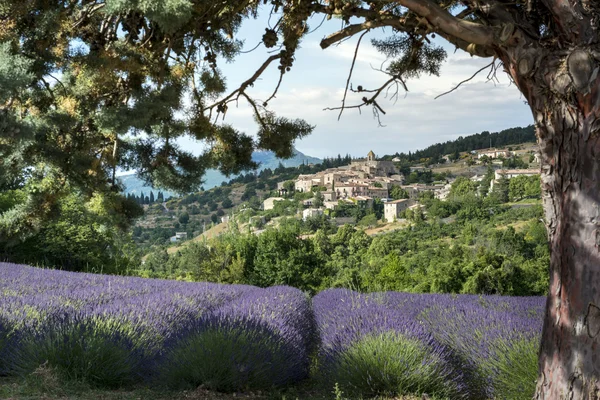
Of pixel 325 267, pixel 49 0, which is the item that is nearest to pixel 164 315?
pixel 49 0

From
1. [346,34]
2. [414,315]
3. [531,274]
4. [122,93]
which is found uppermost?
[346,34]

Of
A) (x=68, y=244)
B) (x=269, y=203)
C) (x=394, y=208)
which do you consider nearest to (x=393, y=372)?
(x=68, y=244)

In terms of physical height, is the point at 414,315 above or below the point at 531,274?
above

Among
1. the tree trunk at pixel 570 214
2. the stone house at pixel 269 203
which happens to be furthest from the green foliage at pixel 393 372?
the stone house at pixel 269 203

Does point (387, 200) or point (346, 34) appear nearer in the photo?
point (346, 34)

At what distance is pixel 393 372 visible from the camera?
Answer: 10.5 feet

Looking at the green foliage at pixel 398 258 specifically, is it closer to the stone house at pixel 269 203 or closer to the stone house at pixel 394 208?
the stone house at pixel 394 208

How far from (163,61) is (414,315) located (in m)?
2.66

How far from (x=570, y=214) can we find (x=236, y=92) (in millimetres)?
2571

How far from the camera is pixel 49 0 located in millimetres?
3303

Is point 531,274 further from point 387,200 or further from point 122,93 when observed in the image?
point 387,200

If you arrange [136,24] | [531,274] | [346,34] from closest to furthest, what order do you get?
[136,24]
[346,34]
[531,274]

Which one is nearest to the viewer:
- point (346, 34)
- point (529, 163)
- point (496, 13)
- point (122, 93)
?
point (496, 13)

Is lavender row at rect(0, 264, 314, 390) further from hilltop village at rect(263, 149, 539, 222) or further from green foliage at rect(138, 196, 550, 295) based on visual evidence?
hilltop village at rect(263, 149, 539, 222)
